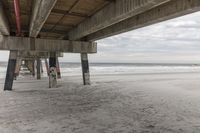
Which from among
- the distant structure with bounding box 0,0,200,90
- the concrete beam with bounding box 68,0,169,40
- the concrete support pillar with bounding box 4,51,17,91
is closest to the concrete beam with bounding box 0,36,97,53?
the distant structure with bounding box 0,0,200,90

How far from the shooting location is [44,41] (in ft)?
47.9

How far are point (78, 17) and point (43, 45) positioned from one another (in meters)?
4.65

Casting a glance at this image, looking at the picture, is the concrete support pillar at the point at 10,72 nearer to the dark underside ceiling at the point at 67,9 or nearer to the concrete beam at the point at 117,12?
the dark underside ceiling at the point at 67,9

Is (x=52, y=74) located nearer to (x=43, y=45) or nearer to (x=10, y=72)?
(x=43, y=45)

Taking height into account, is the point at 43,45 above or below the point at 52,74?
above

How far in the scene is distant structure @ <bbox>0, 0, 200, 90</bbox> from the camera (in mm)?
6868

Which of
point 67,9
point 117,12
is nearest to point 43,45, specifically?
point 67,9

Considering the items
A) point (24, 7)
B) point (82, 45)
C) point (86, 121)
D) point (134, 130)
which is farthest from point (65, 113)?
point (82, 45)

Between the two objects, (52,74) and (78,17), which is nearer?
(78,17)

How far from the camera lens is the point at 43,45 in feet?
47.8

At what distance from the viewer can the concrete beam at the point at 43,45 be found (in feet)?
44.5

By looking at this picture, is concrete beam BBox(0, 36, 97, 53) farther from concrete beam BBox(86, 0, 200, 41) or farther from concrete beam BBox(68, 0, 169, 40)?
concrete beam BBox(86, 0, 200, 41)

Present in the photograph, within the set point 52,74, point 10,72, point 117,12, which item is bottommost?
point 52,74

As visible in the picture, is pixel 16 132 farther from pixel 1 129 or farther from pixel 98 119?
pixel 98 119
